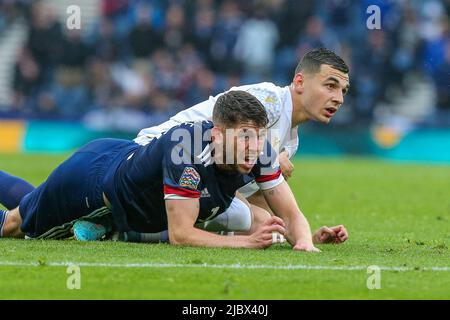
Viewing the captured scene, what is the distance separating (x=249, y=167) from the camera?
7.56 meters

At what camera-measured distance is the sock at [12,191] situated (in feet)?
30.4

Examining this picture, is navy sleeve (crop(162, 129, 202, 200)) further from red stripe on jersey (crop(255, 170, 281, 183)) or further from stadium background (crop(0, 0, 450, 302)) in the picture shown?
stadium background (crop(0, 0, 450, 302))

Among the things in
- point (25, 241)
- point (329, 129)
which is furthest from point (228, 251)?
point (329, 129)

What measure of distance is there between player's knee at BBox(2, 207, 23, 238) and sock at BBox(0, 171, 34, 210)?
0.34 m

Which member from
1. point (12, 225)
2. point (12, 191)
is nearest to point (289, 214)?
point (12, 225)

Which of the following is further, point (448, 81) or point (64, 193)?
point (448, 81)

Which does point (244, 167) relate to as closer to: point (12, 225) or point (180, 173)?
point (180, 173)

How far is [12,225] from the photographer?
8.87 m

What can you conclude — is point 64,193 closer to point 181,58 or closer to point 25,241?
point 25,241

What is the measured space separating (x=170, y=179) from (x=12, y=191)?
7.50ft

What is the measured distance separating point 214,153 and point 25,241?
1907 mm

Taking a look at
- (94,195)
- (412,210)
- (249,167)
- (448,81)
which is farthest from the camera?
(448,81)

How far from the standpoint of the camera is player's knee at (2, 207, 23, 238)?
883 centimetres

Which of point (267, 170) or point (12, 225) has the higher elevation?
point (267, 170)
